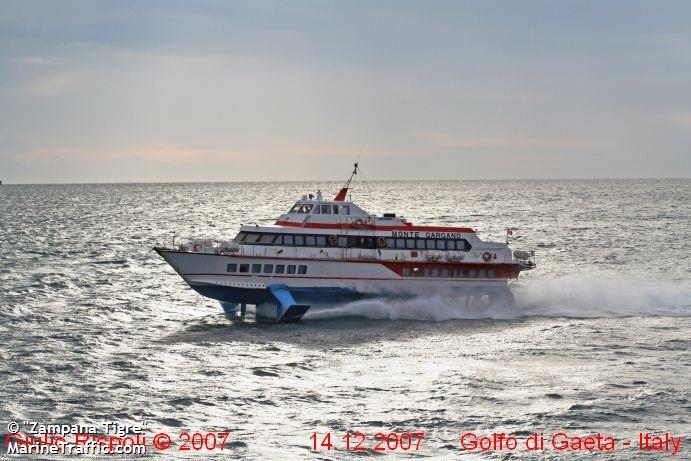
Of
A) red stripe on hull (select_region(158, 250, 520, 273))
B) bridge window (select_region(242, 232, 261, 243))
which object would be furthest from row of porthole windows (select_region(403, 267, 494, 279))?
bridge window (select_region(242, 232, 261, 243))

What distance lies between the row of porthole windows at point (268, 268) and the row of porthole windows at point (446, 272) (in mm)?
5733

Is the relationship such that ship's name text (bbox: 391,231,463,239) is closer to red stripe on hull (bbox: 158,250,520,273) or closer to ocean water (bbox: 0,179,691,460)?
red stripe on hull (bbox: 158,250,520,273)

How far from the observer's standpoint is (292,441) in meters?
23.1

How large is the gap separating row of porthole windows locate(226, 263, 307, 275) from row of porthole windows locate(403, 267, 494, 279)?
5733mm

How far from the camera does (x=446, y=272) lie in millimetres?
45812

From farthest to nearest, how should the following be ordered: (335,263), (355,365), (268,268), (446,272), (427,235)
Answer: (446,272), (427,235), (335,263), (268,268), (355,365)

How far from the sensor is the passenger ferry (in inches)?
Result: 1651

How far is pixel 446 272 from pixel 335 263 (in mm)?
6339

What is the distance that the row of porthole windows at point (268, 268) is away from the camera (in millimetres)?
42031

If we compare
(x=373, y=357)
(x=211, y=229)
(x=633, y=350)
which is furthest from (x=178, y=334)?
(x=211, y=229)

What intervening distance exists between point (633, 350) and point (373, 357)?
34.0ft

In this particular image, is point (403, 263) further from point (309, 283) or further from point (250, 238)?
point (250, 238)

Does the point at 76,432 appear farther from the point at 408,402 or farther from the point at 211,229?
the point at 211,229

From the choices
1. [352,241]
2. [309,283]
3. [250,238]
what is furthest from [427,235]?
[250,238]
